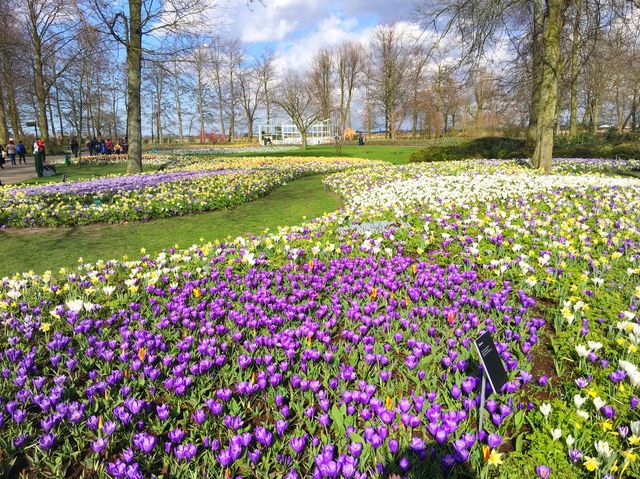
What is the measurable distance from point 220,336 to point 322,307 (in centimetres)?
88

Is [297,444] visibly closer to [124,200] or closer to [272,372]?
[272,372]

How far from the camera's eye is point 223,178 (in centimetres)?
1309

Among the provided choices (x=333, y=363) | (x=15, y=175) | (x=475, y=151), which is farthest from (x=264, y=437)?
(x=15, y=175)

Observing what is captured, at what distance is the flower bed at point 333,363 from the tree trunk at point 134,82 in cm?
1349

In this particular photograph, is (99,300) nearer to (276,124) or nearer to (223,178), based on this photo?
(223,178)

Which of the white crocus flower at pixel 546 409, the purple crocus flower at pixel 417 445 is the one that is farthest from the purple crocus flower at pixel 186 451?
the white crocus flower at pixel 546 409

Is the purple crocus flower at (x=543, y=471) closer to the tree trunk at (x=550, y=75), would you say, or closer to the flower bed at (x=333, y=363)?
the flower bed at (x=333, y=363)

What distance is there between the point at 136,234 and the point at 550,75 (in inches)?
475

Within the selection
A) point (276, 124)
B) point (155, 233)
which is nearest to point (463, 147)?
point (155, 233)

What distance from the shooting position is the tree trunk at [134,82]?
16250 mm

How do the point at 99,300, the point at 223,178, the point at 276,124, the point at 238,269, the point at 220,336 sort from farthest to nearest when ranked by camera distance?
the point at 276,124
the point at 223,178
the point at 238,269
the point at 99,300
the point at 220,336

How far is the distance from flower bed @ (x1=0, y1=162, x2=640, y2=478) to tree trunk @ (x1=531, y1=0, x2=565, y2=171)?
8.13 meters

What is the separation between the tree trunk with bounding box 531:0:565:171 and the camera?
39.0 feet

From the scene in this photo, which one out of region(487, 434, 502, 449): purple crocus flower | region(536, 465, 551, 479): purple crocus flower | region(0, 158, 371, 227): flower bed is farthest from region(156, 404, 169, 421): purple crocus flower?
region(0, 158, 371, 227): flower bed
